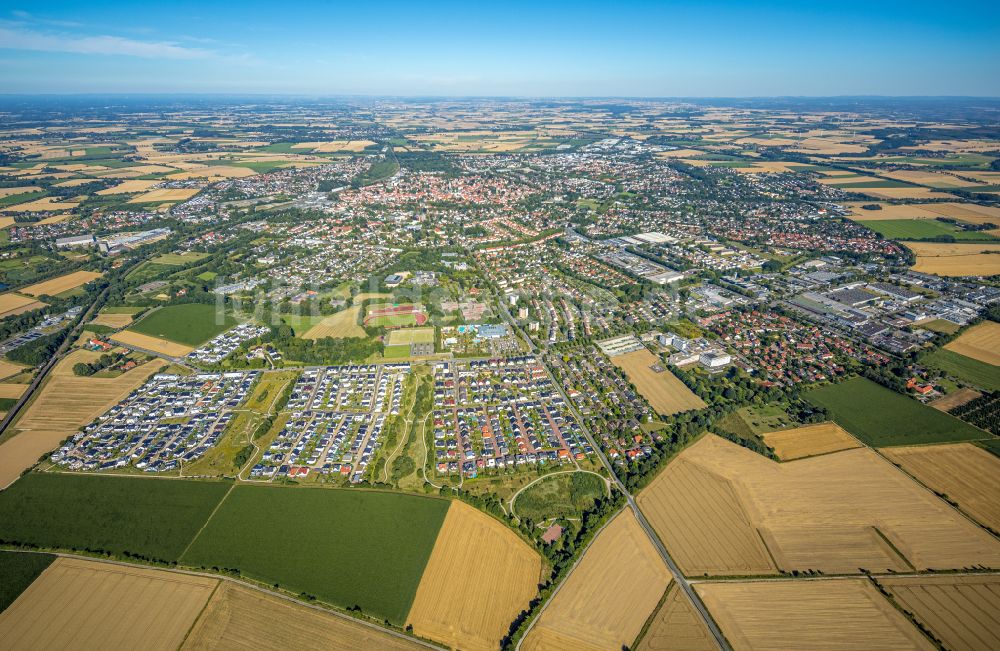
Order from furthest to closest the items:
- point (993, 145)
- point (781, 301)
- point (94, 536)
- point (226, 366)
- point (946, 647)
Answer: point (993, 145)
point (781, 301)
point (226, 366)
point (94, 536)
point (946, 647)

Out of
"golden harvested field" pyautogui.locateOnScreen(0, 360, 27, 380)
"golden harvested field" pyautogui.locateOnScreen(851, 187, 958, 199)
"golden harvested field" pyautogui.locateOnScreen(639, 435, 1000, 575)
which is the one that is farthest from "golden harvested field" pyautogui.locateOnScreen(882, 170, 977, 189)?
"golden harvested field" pyautogui.locateOnScreen(0, 360, 27, 380)

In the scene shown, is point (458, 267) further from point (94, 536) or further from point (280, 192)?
point (280, 192)

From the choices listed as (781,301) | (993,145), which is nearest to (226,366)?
(781,301)

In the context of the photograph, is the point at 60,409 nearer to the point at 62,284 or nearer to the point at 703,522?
the point at 62,284

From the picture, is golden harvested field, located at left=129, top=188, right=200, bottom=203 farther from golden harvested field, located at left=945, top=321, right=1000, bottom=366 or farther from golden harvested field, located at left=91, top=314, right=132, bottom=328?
golden harvested field, located at left=945, top=321, right=1000, bottom=366

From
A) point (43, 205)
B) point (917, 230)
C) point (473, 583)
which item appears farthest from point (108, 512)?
point (917, 230)
